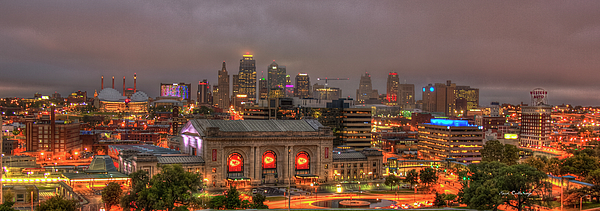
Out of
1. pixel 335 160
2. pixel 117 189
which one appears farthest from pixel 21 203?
pixel 335 160

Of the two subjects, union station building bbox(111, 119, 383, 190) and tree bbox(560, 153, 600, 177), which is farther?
tree bbox(560, 153, 600, 177)

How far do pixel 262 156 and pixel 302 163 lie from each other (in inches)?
529

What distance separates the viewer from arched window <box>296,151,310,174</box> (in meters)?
160

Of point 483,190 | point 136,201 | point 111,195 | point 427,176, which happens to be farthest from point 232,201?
point 427,176

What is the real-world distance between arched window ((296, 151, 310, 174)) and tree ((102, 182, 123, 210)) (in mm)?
62177

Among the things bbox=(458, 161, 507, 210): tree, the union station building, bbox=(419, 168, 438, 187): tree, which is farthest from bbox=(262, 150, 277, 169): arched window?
bbox=(458, 161, 507, 210): tree

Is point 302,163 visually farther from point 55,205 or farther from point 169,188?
point 55,205

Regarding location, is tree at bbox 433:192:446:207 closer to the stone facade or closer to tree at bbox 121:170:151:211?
the stone facade

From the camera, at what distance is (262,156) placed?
509 feet

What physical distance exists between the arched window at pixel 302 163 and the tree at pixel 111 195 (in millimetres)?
62177

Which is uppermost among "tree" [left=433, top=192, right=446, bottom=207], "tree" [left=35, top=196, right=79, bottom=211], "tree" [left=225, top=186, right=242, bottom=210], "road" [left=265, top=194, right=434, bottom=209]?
"tree" [left=35, top=196, right=79, bottom=211]

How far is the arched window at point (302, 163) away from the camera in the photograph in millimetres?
159750

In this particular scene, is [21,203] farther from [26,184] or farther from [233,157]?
[233,157]

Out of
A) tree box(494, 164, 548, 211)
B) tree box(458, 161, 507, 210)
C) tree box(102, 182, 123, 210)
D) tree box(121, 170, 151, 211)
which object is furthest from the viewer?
tree box(102, 182, 123, 210)
